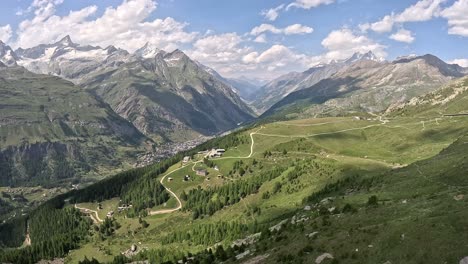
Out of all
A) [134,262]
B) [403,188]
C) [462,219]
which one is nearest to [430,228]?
[462,219]

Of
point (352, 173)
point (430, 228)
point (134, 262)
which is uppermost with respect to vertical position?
point (430, 228)

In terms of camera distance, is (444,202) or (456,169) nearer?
(444,202)

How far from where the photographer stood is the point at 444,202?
71750 millimetres

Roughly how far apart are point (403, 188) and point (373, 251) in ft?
212

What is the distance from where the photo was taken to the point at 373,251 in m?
57.0

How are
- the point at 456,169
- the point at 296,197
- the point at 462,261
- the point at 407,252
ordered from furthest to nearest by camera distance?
the point at 296,197, the point at 456,169, the point at 407,252, the point at 462,261

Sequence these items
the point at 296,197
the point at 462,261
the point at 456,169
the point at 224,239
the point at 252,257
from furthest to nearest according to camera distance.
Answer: the point at 296,197 → the point at 224,239 → the point at 456,169 → the point at 252,257 → the point at 462,261

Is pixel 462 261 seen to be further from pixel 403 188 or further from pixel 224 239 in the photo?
pixel 224 239

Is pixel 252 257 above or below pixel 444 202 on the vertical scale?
below

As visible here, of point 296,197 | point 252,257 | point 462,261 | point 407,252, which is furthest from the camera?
point 296,197

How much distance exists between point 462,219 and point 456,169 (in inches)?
2468

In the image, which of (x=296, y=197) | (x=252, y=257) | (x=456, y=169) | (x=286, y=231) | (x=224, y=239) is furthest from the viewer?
(x=296, y=197)

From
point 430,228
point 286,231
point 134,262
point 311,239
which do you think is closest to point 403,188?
point 286,231

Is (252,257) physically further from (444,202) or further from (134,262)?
(134,262)
